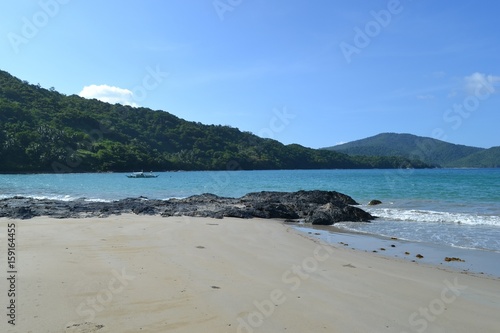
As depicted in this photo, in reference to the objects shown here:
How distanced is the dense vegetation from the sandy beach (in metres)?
83.3

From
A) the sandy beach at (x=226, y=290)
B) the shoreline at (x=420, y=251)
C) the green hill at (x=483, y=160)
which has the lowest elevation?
the shoreline at (x=420, y=251)

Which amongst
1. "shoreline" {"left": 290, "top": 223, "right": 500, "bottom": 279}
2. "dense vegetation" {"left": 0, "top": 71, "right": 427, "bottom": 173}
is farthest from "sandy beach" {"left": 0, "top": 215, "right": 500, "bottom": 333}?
"dense vegetation" {"left": 0, "top": 71, "right": 427, "bottom": 173}

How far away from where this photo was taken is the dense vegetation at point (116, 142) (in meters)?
83.9

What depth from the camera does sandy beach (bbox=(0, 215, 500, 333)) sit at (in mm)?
5121

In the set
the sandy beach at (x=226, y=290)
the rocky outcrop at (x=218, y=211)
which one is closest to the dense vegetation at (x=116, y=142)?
the rocky outcrop at (x=218, y=211)

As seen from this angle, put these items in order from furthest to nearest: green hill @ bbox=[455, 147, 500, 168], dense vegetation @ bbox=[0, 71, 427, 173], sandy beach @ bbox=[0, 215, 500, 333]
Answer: green hill @ bbox=[455, 147, 500, 168], dense vegetation @ bbox=[0, 71, 427, 173], sandy beach @ bbox=[0, 215, 500, 333]

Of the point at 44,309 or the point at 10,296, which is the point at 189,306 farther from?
the point at 10,296

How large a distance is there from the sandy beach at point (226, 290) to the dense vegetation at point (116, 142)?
8332 centimetres

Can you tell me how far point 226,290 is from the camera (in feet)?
21.2

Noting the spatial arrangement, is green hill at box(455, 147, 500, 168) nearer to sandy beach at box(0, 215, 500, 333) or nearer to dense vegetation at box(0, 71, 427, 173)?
dense vegetation at box(0, 71, 427, 173)

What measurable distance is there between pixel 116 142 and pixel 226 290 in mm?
110137

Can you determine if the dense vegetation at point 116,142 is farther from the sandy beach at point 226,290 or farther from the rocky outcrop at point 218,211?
the sandy beach at point 226,290

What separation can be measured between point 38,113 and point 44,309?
108 metres

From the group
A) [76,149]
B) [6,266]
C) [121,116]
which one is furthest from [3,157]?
[6,266]
